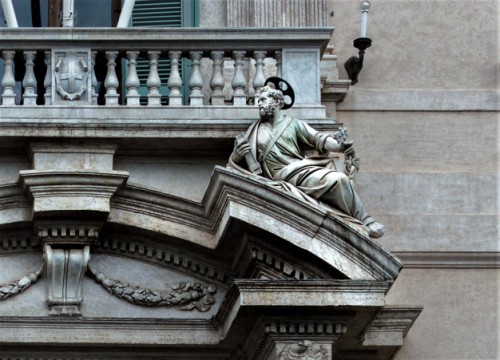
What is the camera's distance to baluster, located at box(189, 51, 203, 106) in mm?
16078

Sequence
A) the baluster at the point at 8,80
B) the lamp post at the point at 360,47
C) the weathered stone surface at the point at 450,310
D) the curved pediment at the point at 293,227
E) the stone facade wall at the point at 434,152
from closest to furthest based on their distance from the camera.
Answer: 1. the curved pediment at the point at 293,227
2. the baluster at the point at 8,80
3. the weathered stone surface at the point at 450,310
4. the stone facade wall at the point at 434,152
5. the lamp post at the point at 360,47

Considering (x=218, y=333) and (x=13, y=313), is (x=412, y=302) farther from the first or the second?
(x=13, y=313)

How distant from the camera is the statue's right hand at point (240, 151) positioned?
1561cm

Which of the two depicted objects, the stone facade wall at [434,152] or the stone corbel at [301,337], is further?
the stone facade wall at [434,152]

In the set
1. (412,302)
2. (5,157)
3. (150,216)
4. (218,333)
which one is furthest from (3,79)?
(412,302)

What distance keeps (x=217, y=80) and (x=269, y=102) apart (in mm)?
627

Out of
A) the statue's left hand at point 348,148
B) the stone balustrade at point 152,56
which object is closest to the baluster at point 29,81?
the stone balustrade at point 152,56

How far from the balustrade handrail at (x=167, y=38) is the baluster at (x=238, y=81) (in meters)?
0.06

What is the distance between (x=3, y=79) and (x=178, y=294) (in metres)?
2.18

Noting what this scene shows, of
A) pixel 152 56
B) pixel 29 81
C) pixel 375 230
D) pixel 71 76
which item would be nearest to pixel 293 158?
pixel 375 230

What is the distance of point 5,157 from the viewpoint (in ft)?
52.6

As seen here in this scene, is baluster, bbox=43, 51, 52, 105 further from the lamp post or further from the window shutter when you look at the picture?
the lamp post

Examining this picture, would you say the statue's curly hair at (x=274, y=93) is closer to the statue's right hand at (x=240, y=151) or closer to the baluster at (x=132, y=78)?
the statue's right hand at (x=240, y=151)

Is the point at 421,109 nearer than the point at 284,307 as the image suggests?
No
